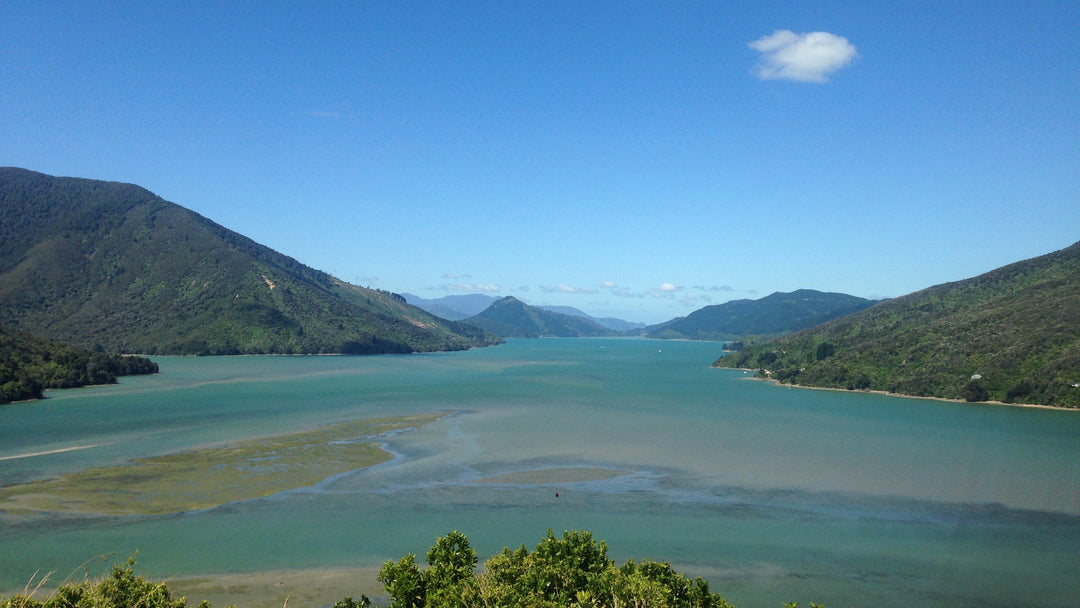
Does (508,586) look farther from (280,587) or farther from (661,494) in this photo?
(661,494)

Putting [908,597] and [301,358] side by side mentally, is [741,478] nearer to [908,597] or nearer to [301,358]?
[908,597]

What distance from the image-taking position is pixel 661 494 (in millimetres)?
32562

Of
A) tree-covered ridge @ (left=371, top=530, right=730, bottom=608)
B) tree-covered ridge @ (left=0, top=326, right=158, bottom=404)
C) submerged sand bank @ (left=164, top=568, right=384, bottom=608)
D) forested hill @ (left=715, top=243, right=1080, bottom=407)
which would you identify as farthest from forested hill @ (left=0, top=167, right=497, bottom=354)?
tree-covered ridge @ (left=371, top=530, right=730, bottom=608)

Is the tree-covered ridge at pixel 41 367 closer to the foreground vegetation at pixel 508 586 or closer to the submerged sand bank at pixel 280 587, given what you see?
the submerged sand bank at pixel 280 587

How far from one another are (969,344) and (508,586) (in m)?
79.7

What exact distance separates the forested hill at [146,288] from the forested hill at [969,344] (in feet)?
374

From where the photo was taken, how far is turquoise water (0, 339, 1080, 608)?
74.6 feet

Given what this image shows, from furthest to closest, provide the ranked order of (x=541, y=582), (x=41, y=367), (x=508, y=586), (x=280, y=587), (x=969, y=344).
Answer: (x=969, y=344) < (x=41, y=367) < (x=280, y=587) < (x=541, y=582) < (x=508, y=586)

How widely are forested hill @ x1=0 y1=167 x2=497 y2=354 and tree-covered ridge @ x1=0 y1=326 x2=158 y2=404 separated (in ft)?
191

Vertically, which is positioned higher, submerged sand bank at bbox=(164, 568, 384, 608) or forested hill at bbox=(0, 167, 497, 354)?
forested hill at bbox=(0, 167, 497, 354)

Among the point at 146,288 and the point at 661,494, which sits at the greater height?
the point at 146,288

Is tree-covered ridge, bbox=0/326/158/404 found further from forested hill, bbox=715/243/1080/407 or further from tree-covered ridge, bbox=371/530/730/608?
forested hill, bbox=715/243/1080/407

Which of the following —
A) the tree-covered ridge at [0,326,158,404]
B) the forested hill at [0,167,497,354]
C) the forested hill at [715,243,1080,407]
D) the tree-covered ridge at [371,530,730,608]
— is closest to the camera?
the tree-covered ridge at [371,530,730,608]

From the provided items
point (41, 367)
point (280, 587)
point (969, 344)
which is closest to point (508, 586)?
point (280, 587)
